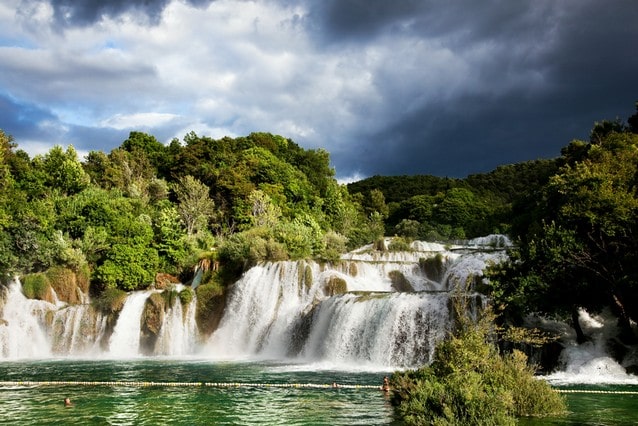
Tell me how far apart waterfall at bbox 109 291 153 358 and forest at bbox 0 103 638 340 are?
5.52 feet

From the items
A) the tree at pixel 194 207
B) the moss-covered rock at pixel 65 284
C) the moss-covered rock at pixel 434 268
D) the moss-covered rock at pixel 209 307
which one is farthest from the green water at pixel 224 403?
the tree at pixel 194 207

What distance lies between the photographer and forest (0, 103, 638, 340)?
23500 millimetres

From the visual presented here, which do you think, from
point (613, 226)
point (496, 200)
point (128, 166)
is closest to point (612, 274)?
point (613, 226)

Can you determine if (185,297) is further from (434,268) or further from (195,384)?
(195,384)

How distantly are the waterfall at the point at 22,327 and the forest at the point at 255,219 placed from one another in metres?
0.94

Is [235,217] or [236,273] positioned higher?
[235,217]

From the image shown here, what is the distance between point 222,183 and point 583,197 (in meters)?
39.9

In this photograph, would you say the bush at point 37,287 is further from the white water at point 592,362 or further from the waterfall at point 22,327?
the white water at point 592,362

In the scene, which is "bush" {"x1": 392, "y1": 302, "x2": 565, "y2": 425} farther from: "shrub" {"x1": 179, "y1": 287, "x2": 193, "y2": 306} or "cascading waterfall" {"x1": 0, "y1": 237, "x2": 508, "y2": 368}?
"shrub" {"x1": 179, "y1": 287, "x2": 193, "y2": 306}

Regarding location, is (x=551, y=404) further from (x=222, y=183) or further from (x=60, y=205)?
(x=222, y=183)

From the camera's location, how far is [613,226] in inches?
897

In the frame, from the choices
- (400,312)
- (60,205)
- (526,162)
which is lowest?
(400,312)

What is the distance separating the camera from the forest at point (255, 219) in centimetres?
2350

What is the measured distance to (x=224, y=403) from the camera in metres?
18.3
